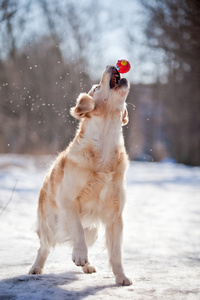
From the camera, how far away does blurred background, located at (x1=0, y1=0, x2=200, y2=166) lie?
45.1 ft

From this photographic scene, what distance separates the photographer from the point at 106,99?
11.1 ft

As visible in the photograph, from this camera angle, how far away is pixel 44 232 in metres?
3.55

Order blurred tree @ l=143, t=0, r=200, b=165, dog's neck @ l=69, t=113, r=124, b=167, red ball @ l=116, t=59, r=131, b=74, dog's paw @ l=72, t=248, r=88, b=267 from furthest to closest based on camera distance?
blurred tree @ l=143, t=0, r=200, b=165
red ball @ l=116, t=59, r=131, b=74
dog's neck @ l=69, t=113, r=124, b=167
dog's paw @ l=72, t=248, r=88, b=267

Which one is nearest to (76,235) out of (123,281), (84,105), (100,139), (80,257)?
(80,257)

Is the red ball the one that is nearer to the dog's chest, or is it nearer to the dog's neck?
the dog's neck

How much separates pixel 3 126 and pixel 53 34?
4958 mm

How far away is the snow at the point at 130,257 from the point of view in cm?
254

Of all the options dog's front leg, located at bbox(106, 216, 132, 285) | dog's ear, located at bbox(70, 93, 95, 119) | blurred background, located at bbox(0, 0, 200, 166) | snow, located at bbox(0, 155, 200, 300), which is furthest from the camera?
blurred background, located at bbox(0, 0, 200, 166)

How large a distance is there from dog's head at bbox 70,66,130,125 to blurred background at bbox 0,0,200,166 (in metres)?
6.89

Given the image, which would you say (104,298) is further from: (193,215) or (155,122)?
(155,122)

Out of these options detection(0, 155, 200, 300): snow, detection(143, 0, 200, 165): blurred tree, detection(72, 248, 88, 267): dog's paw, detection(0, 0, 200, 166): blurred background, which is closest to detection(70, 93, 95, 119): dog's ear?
detection(0, 155, 200, 300): snow

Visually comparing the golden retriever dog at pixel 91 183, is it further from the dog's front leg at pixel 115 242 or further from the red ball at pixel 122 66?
the red ball at pixel 122 66

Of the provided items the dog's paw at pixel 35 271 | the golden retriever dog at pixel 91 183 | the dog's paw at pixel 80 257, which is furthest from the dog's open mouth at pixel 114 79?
the dog's paw at pixel 35 271

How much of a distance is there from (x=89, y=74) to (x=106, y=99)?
31.9ft
